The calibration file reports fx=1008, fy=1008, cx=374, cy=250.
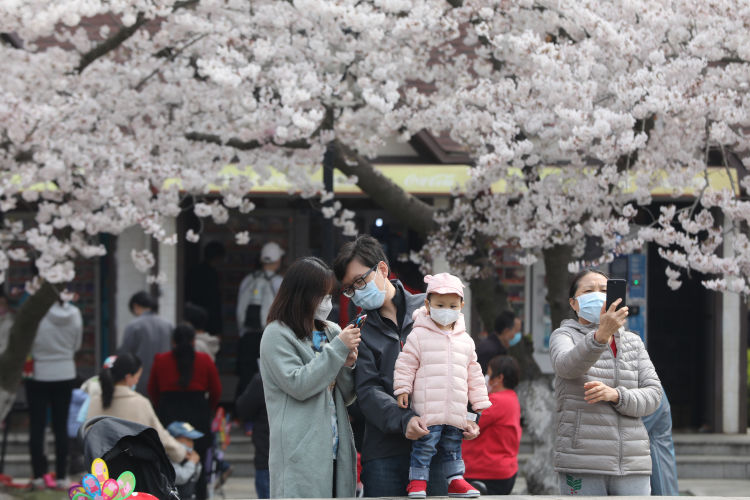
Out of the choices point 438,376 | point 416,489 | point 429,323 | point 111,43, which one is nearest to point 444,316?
point 429,323

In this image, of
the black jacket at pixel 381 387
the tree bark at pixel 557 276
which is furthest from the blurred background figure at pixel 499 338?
the black jacket at pixel 381 387

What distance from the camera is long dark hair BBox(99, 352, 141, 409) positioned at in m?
6.97

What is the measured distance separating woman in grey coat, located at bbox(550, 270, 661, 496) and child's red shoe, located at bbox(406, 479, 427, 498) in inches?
31.3

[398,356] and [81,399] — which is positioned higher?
[398,356]

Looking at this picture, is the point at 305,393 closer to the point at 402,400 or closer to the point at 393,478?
the point at 402,400

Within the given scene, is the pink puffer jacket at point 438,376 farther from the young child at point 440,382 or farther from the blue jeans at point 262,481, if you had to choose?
the blue jeans at point 262,481

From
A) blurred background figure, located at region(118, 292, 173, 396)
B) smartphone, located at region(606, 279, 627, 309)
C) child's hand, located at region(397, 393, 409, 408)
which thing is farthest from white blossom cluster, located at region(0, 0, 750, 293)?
child's hand, located at region(397, 393, 409, 408)

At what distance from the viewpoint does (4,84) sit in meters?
8.30

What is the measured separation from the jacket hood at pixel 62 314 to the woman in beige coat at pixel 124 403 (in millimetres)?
2634

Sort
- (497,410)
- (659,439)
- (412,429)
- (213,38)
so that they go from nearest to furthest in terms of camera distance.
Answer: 1. (412,429)
2. (659,439)
3. (497,410)
4. (213,38)

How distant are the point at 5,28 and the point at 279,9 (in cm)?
219

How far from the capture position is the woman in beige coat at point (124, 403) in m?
6.97

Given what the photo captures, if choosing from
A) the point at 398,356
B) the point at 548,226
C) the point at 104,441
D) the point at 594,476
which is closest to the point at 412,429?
the point at 398,356

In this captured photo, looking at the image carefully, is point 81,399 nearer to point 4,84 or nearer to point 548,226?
point 4,84
